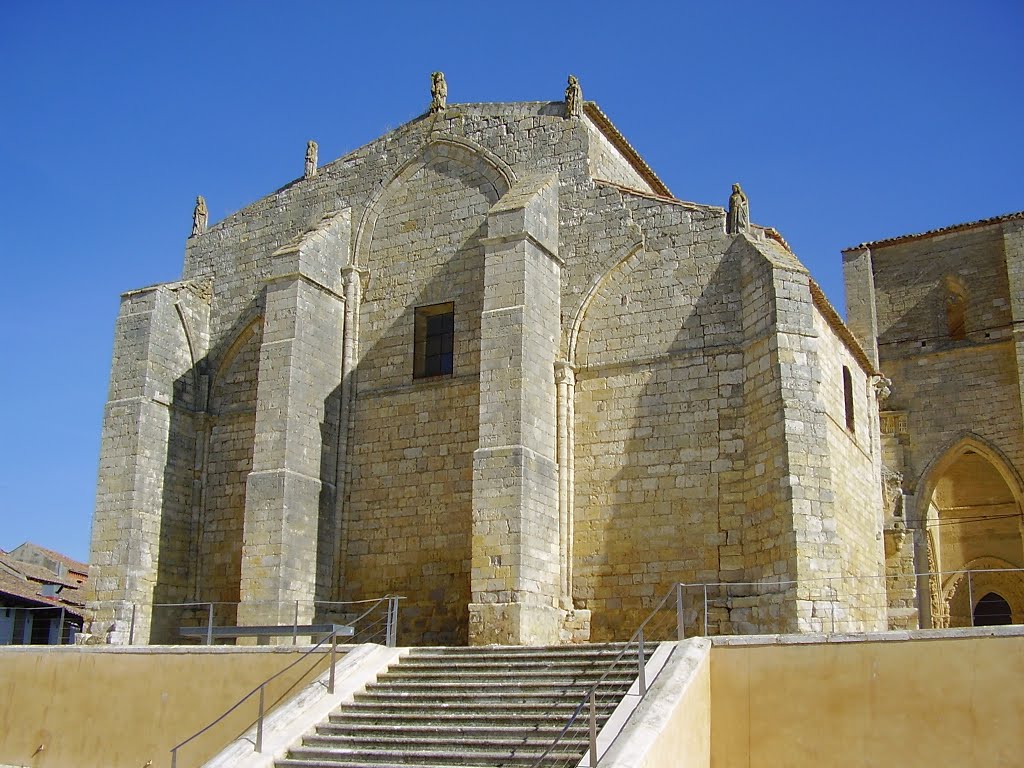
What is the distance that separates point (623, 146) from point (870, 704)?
456 inches

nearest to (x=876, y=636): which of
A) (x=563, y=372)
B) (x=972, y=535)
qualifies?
(x=563, y=372)

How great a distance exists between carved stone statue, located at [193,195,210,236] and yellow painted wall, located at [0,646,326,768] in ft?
27.9

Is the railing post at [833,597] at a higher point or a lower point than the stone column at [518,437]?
lower

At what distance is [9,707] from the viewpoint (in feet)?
50.7

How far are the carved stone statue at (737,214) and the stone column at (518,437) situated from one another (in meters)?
2.60

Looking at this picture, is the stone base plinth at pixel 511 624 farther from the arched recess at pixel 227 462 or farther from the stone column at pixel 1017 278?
the stone column at pixel 1017 278

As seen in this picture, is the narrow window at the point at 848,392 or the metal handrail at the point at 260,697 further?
the narrow window at the point at 848,392

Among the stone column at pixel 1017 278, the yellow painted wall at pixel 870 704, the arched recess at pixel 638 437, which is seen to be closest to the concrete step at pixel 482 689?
the yellow painted wall at pixel 870 704

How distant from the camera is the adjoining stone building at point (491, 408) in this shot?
600 inches

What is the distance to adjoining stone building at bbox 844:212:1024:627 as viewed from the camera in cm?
2291

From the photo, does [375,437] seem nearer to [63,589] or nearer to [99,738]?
[99,738]

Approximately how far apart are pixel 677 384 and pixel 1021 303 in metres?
10.3

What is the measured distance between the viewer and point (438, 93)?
19734 millimetres

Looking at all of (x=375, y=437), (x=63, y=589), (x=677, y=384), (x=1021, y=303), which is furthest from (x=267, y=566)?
(x=63, y=589)
